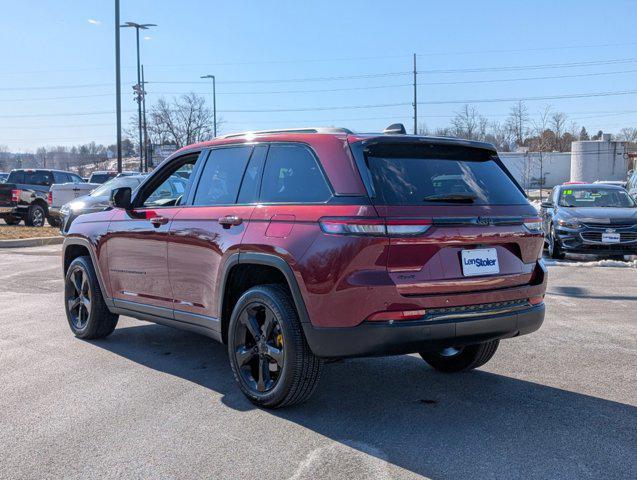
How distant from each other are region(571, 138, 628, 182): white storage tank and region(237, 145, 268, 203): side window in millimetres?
73175

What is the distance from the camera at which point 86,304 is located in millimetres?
6621

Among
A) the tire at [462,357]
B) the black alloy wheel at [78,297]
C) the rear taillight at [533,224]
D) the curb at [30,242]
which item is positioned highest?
the rear taillight at [533,224]

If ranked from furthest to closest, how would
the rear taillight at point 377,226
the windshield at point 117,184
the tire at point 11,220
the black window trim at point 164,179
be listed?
the tire at point 11,220 → the windshield at point 117,184 → the black window trim at point 164,179 → the rear taillight at point 377,226

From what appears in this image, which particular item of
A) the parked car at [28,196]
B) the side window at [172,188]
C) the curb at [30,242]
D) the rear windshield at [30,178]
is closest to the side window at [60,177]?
the parked car at [28,196]

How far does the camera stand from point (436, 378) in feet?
17.4

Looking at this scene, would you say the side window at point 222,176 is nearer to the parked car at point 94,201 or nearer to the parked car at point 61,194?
the parked car at point 94,201

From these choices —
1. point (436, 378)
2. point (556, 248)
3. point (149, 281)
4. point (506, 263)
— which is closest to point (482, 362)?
point (436, 378)

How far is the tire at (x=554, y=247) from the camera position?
1306 cm

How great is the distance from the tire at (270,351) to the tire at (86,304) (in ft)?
7.61

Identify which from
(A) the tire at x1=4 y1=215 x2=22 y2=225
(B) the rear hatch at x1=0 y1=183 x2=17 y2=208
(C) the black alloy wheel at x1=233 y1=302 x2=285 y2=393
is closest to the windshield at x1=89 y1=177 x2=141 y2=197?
Answer: (B) the rear hatch at x1=0 y1=183 x2=17 y2=208

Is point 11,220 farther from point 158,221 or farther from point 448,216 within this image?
point 448,216

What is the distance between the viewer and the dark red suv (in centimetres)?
394

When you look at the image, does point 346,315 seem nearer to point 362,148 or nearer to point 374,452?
point 374,452

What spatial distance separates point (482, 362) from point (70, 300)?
164 inches
